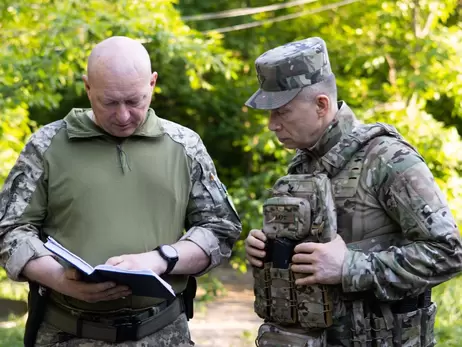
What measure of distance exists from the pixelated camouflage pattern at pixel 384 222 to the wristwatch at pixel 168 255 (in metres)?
0.63

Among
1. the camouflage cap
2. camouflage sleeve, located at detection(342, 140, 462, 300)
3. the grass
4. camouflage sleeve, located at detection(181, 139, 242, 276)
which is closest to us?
camouflage sleeve, located at detection(342, 140, 462, 300)

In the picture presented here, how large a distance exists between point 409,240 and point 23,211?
57.7 inches

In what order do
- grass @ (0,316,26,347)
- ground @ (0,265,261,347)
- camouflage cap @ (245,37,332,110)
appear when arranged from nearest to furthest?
camouflage cap @ (245,37,332,110), grass @ (0,316,26,347), ground @ (0,265,261,347)

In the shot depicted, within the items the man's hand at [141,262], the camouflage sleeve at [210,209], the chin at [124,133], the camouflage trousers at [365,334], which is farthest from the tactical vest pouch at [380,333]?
the chin at [124,133]

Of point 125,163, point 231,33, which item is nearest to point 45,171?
point 125,163

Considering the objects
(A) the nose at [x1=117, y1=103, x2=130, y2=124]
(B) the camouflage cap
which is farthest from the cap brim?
(A) the nose at [x1=117, y1=103, x2=130, y2=124]

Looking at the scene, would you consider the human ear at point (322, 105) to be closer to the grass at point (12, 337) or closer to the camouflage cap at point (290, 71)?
the camouflage cap at point (290, 71)

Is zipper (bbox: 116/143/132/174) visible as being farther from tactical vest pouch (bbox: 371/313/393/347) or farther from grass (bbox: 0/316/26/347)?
grass (bbox: 0/316/26/347)

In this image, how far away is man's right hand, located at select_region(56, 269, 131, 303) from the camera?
9.57 feet

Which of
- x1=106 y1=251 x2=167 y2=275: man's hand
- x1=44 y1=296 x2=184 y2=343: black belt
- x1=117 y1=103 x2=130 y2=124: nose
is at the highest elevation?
x1=117 y1=103 x2=130 y2=124: nose

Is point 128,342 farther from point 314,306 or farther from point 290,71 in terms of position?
point 290,71

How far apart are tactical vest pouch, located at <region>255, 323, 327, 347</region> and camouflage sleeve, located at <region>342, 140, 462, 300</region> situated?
0.76ft

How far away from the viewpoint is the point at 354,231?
3.00 m

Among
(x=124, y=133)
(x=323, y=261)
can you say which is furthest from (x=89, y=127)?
(x=323, y=261)
